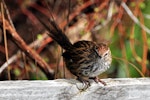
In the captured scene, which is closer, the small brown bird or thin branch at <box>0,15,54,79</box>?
the small brown bird

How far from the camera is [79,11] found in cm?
453

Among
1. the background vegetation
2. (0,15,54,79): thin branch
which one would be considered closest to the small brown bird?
(0,15,54,79): thin branch

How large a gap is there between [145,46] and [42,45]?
942 mm

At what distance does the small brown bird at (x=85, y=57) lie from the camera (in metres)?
2.98

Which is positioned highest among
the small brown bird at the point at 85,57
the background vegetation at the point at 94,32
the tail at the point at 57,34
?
the background vegetation at the point at 94,32

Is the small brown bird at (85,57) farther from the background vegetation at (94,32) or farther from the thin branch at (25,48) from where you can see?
the background vegetation at (94,32)

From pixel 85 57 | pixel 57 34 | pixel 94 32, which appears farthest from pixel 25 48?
pixel 94 32

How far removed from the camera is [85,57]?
3.10 m

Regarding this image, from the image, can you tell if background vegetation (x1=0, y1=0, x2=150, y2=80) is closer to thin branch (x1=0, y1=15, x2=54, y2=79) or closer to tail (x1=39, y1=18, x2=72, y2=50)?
thin branch (x1=0, y1=15, x2=54, y2=79)

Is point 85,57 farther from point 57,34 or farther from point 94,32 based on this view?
point 94,32

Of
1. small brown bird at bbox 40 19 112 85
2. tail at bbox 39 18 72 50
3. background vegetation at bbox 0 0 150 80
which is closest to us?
small brown bird at bbox 40 19 112 85

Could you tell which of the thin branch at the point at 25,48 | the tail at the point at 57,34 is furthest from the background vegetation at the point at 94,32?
the tail at the point at 57,34

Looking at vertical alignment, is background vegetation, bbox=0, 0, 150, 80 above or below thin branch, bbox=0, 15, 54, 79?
above

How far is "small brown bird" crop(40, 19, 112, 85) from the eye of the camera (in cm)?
298
